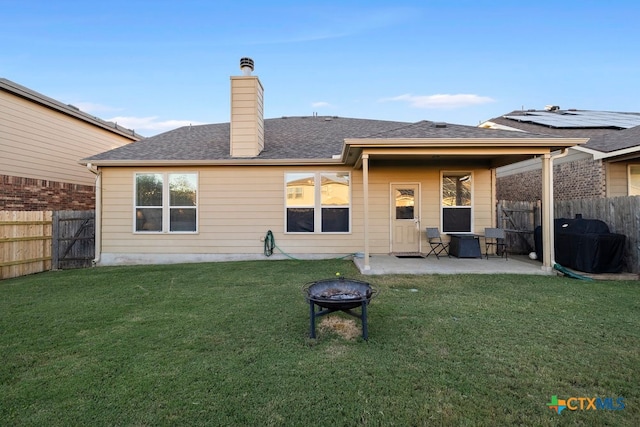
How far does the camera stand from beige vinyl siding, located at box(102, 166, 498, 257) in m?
8.31

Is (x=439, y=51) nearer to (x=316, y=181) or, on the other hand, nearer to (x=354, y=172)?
(x=354, y=172)

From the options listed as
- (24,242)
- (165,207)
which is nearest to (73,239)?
(24,242)

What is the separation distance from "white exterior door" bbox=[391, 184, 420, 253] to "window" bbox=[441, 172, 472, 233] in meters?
0.76

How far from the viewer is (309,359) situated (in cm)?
282

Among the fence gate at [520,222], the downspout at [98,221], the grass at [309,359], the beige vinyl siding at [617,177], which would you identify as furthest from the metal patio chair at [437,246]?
the downspout at [98,221]

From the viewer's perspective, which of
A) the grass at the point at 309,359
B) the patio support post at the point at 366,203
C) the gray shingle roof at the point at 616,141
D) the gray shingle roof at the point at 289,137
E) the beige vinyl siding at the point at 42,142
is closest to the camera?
the grass at the point at 309,359

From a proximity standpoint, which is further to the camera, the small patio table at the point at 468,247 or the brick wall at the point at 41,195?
the brick wall at the point at 41,195

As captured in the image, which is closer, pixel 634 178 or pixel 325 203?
pixel 325 203

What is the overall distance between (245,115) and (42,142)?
6.54 metres

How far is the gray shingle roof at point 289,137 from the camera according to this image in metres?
6.70

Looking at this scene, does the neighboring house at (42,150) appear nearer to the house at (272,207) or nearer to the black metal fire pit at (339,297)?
the house at (272,207)

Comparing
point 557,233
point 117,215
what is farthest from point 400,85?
point 117,215

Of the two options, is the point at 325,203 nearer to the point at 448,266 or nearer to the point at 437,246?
the point at 437,246

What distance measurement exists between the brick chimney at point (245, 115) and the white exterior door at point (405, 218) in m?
4.00
